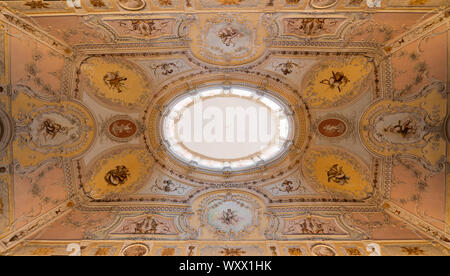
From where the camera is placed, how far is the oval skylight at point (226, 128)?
13164 mm

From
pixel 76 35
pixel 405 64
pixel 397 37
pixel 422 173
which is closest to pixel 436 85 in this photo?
pixel 405 64

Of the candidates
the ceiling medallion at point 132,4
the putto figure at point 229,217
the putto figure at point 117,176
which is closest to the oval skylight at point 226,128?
the putto figure at point 229,217

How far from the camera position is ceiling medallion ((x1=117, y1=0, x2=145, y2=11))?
8.44 m

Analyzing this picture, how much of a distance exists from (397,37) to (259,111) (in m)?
7.83

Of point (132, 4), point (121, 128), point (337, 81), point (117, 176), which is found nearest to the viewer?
point (132, 4)

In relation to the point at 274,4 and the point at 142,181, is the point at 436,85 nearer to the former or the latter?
the point at 274,4

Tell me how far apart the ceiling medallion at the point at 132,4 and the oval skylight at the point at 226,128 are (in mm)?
4594

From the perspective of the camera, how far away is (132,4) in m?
8.57

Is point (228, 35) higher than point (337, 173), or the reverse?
point (228, 35)

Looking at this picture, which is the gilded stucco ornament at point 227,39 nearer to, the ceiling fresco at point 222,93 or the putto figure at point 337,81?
the ceiling fresco at point 222,93

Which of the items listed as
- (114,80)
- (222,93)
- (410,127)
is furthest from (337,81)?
(114,80)

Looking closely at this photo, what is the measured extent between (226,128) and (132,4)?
11.1 m

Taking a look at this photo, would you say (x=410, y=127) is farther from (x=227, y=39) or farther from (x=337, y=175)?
(x=227, y=39)

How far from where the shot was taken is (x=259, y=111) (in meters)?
15.7
